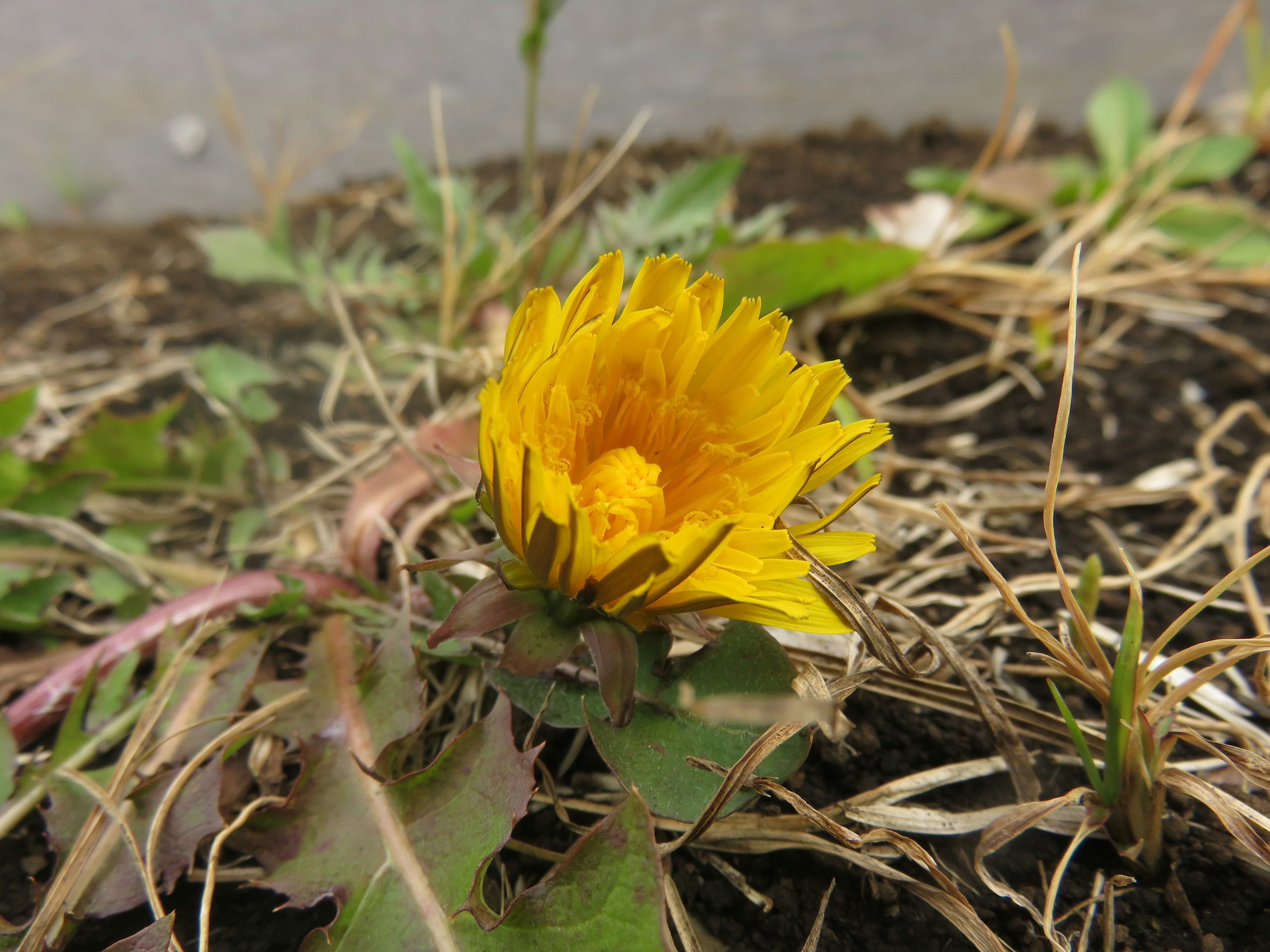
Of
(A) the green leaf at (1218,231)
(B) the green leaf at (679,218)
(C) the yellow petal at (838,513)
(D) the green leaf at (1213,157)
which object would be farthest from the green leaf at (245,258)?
(D) the green leaf at (1213,157)

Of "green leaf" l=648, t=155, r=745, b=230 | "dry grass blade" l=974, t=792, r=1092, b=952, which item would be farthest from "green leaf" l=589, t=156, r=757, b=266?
"dry grass blade" l=974, t=792, r=1092, b=952

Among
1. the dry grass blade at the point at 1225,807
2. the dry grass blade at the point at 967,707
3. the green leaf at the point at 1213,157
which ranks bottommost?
the dry grass blade at the point at 967,707

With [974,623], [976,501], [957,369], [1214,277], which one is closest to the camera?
[974,623]

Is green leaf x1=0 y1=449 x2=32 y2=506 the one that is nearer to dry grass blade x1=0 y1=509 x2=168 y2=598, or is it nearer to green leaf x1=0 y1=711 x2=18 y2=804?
dry grass blade x1=0 y1=509 x2=168 y2=598

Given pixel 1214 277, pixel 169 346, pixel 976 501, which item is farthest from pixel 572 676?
pixel 1214 277

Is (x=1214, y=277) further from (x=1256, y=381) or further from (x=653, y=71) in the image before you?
(x=653, y=71)

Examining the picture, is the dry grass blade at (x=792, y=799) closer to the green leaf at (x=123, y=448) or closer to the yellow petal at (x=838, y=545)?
the yellow petal at (x=838, y=545)
